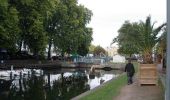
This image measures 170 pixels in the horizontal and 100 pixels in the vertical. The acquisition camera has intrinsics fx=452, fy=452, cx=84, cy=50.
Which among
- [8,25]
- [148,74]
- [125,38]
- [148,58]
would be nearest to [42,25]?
[8,25]

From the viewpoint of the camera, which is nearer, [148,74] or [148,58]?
[148,74]

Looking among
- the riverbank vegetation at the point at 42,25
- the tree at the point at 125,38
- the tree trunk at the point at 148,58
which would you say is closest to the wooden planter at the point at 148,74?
the tree trunk at the point at 148,58

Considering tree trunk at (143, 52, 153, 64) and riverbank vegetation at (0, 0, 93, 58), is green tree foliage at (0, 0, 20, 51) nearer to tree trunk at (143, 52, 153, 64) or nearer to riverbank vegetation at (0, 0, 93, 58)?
riverbank vegetation at (0, 0, 93, 58)

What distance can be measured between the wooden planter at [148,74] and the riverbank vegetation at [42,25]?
25.1 m

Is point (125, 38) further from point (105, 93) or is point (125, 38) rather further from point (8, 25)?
point (105, 93)

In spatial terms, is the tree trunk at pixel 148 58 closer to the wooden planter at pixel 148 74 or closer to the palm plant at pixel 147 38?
the palm plant at pixel 147 38

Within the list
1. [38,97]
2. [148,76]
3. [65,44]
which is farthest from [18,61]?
[148,76]

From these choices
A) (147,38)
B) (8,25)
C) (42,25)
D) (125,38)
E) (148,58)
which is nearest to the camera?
(147,38)

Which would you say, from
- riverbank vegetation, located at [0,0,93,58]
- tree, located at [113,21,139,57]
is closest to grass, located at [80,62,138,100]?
riverbank vegetation, located at [0,0,93,58]

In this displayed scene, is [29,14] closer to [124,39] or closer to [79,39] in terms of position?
[79,39]

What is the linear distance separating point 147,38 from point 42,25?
3420cm

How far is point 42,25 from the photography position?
60.7m

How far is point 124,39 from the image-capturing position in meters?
110

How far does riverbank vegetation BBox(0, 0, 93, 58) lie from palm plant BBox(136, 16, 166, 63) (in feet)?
77.1
